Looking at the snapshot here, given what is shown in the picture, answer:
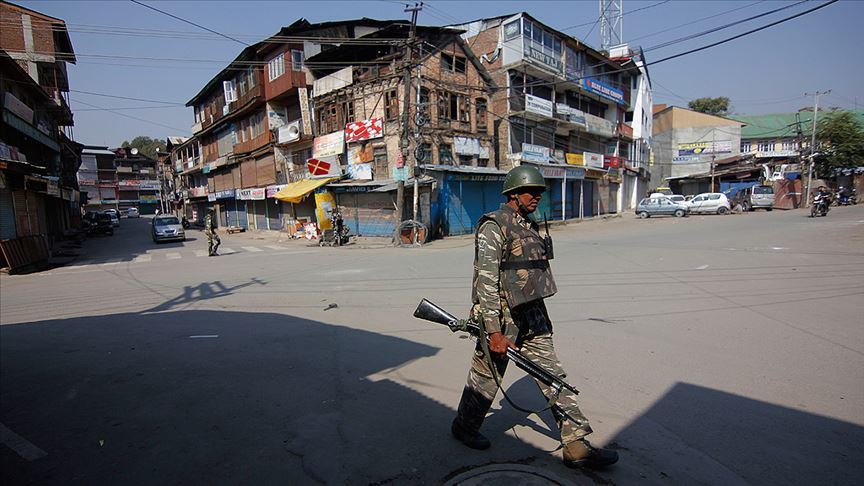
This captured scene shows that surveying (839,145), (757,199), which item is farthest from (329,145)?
(839,145)

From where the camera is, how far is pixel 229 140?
36719 millimetres

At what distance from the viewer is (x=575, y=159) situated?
99.5ft

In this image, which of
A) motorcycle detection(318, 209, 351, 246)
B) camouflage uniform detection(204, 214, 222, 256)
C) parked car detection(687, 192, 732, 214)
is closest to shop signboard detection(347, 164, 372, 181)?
motorcycle detection(318, 209, 351, 246)

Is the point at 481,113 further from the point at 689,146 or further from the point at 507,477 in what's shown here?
the point at 689,146

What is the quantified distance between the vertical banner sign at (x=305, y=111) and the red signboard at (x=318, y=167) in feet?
8.57

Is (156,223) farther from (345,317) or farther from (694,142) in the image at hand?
(694,142)

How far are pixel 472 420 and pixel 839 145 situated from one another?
144 feet

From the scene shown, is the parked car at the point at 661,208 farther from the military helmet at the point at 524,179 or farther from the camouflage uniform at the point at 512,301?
the camouflage uniform at the point at 512,301

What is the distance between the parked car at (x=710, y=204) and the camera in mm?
27844

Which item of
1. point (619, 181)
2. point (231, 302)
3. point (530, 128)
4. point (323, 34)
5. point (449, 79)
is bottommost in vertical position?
point (231, 302)

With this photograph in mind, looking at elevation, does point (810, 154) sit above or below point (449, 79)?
below

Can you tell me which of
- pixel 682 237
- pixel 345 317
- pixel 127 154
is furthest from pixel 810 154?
pixel 127 154

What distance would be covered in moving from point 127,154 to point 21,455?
278 ft

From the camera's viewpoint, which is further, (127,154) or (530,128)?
(127,154)
